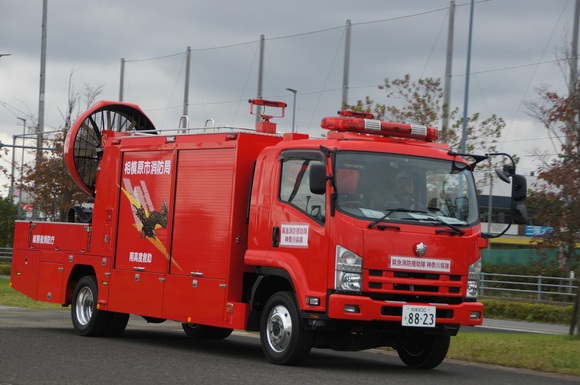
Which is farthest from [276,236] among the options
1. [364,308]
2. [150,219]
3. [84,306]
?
[84,306]

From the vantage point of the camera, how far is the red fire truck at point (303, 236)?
Answer: 40.2 ft

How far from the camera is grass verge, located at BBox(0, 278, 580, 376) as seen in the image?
14102mm

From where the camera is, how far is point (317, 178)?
A: 481 inches

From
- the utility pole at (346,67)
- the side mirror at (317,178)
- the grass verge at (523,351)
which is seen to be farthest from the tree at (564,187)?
the utility pole at (346,67)

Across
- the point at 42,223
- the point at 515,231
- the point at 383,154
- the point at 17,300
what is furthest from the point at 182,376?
the point at 515,231

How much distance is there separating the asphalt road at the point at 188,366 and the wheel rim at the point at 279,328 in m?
0.29

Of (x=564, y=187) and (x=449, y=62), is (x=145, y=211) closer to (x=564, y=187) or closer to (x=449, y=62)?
(x=564, y=187)

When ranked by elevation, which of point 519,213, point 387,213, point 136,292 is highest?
point 519,213

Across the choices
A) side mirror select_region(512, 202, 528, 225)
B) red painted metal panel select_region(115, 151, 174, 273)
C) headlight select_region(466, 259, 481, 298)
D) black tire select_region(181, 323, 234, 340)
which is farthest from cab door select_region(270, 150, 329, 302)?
black tire select_region(181, 323, 234, 340)

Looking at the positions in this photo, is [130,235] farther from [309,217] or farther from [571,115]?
[571,115]

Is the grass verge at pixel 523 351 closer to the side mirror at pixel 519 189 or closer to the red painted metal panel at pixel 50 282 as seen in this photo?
the side mirror at pixel 519 189

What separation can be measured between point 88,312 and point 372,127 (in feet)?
20.6

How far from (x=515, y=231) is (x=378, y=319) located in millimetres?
59370

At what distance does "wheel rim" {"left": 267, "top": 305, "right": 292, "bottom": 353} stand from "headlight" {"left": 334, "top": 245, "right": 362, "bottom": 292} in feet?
3.23
